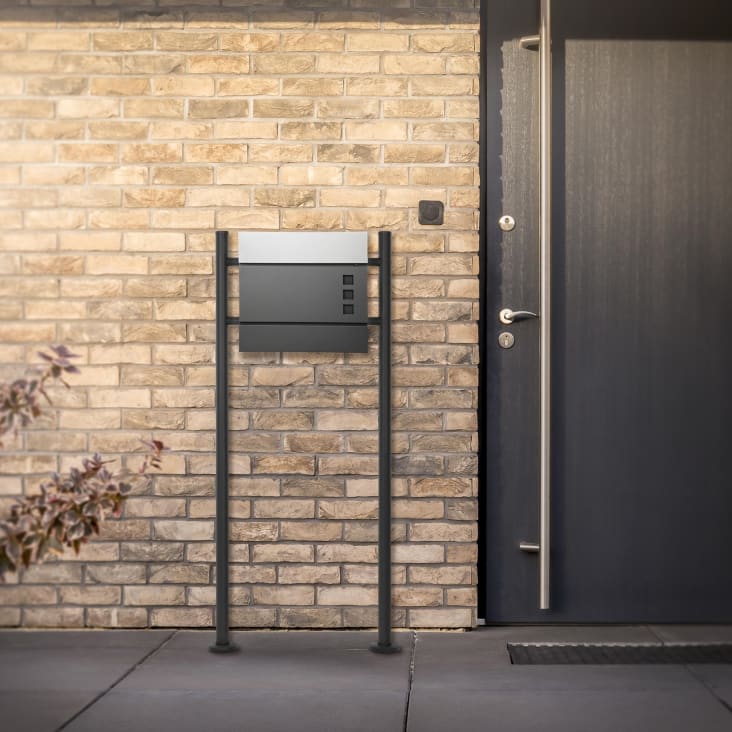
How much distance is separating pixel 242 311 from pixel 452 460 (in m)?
0.89

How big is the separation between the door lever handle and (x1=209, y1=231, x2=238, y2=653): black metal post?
3.25 feet

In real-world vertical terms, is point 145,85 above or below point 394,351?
above

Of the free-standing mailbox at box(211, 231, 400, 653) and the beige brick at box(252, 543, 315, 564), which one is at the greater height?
the free-standing mailbox at box(211, 231, 400, 653)

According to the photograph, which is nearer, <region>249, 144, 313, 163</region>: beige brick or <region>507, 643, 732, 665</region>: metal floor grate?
<region>507, 643, 732, 665</region>: metal floor grate

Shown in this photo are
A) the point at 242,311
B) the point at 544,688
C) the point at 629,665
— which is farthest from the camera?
the point at 242,311

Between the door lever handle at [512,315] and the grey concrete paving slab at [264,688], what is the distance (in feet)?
3.82

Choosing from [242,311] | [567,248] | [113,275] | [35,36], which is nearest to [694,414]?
[567,248]

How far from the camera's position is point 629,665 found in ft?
9.62

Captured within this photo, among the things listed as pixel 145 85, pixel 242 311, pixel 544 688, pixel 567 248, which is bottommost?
pixel 544 688

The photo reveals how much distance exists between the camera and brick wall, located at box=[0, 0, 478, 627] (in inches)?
127

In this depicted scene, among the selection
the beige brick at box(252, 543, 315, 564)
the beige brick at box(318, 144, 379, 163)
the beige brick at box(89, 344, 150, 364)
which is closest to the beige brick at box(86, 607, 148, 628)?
the beige brick at box(252, 543, 315, 564)

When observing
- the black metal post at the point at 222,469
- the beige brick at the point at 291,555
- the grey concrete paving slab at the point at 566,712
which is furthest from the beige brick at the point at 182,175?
the grey concrete paving slab at the point at 566,712

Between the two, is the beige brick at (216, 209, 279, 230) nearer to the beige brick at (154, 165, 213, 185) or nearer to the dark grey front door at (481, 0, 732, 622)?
the beige brick at (154, 165, 213, 185)

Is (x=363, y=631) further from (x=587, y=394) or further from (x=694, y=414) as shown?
(x=694, y=414)
